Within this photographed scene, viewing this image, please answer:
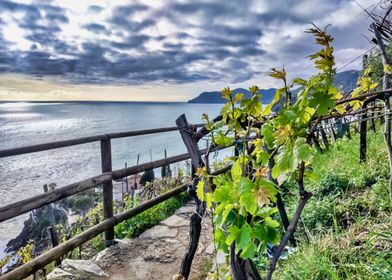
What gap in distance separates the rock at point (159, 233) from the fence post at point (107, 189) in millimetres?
379

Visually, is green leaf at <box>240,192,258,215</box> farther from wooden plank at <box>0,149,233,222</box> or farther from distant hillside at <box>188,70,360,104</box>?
wooden plank at <box>0,149,233,222</box>

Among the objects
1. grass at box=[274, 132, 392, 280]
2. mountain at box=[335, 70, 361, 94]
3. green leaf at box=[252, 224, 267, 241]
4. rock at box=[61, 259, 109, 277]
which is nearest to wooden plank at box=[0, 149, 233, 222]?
rock at box=[61, 259, 109, 277]

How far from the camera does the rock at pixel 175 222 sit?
12.8ft

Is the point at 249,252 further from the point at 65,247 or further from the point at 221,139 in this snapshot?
the point at 65,247

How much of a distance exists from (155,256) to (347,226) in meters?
1.80

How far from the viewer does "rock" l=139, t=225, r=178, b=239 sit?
357 centimetres

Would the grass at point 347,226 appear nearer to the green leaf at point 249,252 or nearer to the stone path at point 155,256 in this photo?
the green leaf at point 249,252

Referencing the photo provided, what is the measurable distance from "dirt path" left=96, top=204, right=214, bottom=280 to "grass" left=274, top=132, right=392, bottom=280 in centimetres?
97

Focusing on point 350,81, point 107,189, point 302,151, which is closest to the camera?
point 302,151

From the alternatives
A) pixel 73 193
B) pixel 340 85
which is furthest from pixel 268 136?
pixel 340 85

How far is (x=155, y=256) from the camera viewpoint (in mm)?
3137

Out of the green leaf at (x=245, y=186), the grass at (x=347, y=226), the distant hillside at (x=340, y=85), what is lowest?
the grass at (x=347, y=226)

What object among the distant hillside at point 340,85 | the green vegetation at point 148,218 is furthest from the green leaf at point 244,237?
the green vegetation at point 148,218

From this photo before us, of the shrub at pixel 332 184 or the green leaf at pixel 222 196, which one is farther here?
the shrub at pixel 332 184
